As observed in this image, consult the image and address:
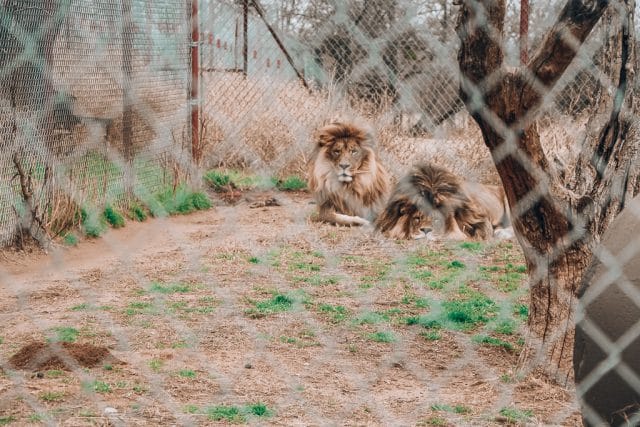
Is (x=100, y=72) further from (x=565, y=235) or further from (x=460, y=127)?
(x=565, y=235)

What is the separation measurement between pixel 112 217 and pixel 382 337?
147 inches

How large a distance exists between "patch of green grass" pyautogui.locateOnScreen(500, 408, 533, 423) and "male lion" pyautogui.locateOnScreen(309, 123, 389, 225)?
4.78m

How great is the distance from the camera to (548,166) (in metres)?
3.51

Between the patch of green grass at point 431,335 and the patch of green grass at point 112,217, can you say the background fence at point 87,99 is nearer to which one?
the patch of green grass at point 112,217

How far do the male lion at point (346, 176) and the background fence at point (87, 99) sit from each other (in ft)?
4.96

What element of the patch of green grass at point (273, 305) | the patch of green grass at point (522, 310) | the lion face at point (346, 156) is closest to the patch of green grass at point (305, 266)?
the patch of green grass at point (273, 305)

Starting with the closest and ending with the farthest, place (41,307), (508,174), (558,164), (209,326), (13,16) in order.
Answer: (508,174) → (558,164) → (209,326) → (41,307) → (13,16)

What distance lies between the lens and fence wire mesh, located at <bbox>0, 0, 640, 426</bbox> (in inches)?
138

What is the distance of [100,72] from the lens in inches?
297

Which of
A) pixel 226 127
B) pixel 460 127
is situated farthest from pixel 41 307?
pixel 460 127

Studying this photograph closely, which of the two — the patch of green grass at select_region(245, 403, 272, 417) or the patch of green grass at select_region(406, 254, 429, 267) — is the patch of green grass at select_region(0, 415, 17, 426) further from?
the patch of green grass at select_region(406, 254, 429, 267)

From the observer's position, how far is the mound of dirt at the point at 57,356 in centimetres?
406

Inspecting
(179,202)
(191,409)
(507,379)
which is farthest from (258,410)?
(179,202)

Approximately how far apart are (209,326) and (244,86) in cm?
576
